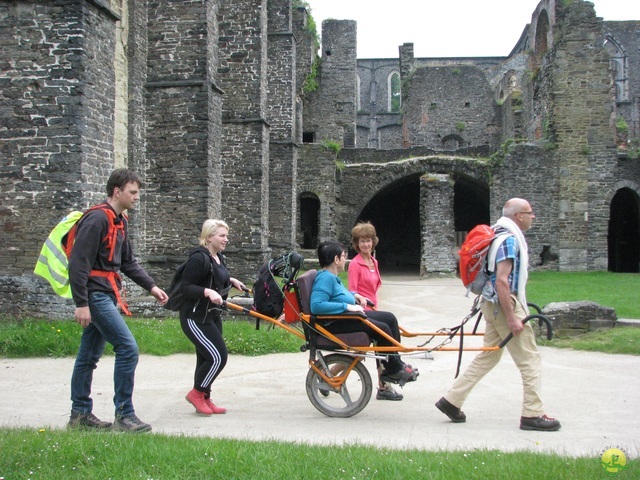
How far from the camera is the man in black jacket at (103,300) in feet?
15.2

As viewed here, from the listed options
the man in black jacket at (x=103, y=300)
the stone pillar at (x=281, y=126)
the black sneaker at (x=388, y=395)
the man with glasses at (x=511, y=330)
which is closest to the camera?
the man in black jacket at (x=103, y=300)

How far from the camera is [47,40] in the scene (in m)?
9.22

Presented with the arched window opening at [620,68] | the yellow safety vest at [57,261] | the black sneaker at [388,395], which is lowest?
the black sneaker at [388,395]

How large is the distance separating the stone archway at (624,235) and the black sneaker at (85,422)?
26789 millimetres

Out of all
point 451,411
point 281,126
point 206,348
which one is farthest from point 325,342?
point 281,126

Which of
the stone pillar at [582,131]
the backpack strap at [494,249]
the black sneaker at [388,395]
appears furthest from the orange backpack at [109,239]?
the stone pillar at [582,131]

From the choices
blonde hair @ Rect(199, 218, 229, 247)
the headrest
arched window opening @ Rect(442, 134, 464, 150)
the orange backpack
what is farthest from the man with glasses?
arched window opening @ Rect(442, 134, 464, 150)

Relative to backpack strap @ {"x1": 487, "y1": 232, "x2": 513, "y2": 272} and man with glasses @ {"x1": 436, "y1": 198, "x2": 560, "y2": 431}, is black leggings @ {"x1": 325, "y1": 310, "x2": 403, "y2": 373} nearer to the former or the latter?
man with glasses @ {"x1": 436, "y1": 198, "x2": 560, "y2": 431}

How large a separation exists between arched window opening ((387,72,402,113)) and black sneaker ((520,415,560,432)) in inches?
2198

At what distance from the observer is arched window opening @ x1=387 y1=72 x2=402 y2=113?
194 ft

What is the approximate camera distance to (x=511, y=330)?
5031 mm

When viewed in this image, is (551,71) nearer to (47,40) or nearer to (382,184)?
(382,184)

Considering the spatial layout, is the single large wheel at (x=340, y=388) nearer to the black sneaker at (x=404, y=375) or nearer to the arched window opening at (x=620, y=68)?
the black sneaker at (x=404, y=375)

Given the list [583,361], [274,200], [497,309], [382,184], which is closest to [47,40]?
[497,309]
